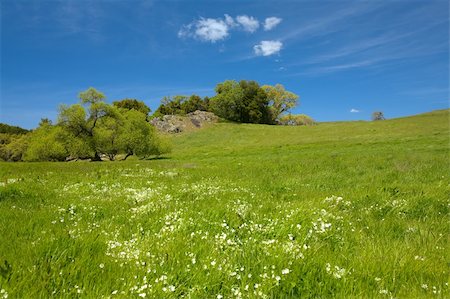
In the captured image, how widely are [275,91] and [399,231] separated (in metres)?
110

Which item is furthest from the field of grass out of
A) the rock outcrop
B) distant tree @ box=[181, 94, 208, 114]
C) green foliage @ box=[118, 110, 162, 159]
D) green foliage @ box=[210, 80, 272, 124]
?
distant tree @ box=[181, 94, 208, 114]

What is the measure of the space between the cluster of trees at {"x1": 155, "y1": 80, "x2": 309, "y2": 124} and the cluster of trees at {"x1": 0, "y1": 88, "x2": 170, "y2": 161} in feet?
161

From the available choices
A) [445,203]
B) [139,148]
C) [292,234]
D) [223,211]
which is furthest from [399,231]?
[139,148]

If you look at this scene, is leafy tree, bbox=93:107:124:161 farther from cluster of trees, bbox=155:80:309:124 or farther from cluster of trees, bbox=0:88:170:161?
cluster of trees, bbox=155:80:309:124

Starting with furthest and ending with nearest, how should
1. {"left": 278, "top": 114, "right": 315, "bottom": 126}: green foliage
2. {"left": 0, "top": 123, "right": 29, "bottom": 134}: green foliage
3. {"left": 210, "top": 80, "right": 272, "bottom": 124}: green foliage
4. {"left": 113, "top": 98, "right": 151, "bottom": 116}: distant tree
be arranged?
{"left": 113, "top": 98, "right": 151, "bottom": 116}: distant tree, {"left": 0, "top": 123, "right": 29, "bottom": 134}: green foliage, {"left": 278, "top": 114, "right": 315, "bottom": 126}: green foliage, {"left": 210, "top": 80, "right": 272, "bottom": 124}: green foliage

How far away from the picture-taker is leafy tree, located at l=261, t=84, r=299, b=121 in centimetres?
11312

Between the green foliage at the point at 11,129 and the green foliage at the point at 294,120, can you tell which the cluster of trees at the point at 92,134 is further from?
the green foliage at the point at 11,129

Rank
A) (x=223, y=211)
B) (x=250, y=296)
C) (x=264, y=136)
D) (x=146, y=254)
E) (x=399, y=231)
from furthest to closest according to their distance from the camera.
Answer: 1. (x=264, y=136)
2. (x=223, y=211)
3. (x=399, y=231)
4. (x=146, y=254)
5. (x=250, y=296)

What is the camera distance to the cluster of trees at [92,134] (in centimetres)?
5144

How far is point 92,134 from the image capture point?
5338 centimetres

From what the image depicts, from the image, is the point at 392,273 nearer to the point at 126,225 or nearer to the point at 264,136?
the point at 126,225

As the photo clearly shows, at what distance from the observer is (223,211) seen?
6863mm

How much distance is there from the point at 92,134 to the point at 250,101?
6246 centimetres

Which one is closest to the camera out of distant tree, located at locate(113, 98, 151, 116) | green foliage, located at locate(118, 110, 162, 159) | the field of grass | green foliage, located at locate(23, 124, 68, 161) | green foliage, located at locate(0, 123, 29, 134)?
the field of grass
